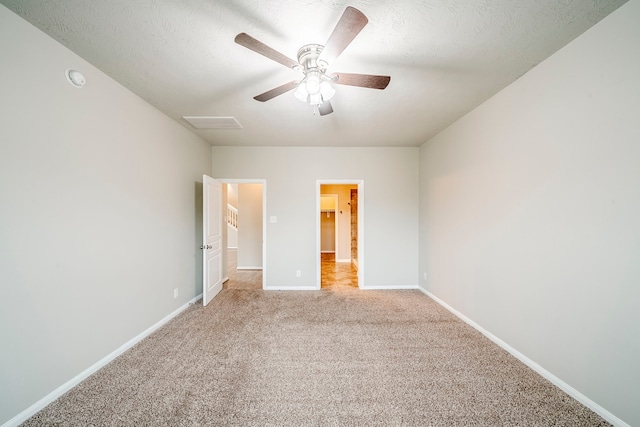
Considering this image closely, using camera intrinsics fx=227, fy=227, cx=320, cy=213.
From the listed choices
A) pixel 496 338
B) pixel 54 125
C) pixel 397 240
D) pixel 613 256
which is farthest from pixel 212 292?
pixel 613 256

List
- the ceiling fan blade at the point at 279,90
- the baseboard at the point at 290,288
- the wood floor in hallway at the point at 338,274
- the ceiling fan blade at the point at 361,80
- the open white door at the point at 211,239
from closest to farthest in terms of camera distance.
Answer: the ceiling fan blade at the point at 361,80 → the ceiling fan blade at the point at 279,90 → the open white door at the point at 211,239 → the baseboard at the point at 290,288 → the wood floor in hallway at the point at 338,274

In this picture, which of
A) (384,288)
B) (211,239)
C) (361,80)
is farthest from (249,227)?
(361,80)

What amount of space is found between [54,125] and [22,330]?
4.69 ft

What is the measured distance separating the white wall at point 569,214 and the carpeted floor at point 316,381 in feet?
1.16

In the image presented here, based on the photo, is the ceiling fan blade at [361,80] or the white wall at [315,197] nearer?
the ceiling fan blade at [361,80]

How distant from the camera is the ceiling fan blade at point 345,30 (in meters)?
1.12

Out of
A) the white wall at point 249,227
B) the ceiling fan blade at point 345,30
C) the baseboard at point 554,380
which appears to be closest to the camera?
the ceiling fan blade at point 345,30

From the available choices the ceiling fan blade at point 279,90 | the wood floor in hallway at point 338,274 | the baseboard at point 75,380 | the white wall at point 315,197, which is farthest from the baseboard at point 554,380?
the baseboard at point 75,380

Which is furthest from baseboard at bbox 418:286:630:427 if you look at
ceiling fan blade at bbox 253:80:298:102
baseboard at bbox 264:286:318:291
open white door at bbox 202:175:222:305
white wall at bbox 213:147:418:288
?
open white door at bbox 202:175:222:305

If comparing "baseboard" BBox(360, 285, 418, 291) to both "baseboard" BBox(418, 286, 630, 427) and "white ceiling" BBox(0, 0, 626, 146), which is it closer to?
"baseboard" BBox(418, 286, 630, 427)

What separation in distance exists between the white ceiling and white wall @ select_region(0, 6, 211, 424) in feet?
0.98

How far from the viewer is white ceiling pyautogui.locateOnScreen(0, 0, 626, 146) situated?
1426 mm

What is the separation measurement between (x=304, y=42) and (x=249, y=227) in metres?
5.08

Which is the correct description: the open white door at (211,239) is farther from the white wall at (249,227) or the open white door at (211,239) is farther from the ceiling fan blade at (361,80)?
the ceiling fan blade at (361,80)
